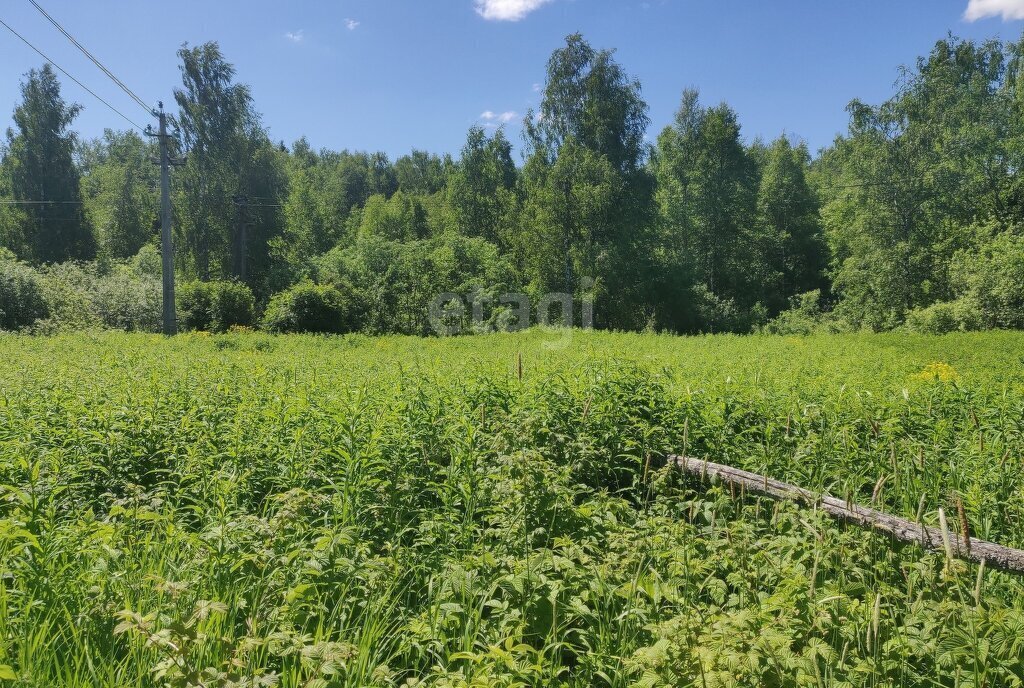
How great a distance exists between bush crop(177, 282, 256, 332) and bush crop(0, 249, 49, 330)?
4.55 metres

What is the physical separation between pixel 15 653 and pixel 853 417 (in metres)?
5.99

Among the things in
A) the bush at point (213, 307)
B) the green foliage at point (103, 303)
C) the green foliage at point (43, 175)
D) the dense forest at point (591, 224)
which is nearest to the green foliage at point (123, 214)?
the dense forest at point (591, 224)

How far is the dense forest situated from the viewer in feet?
77.6

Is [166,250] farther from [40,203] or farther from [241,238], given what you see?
[40,203]

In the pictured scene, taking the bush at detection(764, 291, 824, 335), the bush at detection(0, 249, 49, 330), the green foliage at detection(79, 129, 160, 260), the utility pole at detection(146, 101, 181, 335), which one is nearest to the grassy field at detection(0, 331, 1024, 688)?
the utility pole at detection(146, 101, 181, 335)

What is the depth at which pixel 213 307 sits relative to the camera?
23.1 m

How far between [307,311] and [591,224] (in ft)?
44.0

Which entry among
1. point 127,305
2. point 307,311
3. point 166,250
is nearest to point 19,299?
point 127,305

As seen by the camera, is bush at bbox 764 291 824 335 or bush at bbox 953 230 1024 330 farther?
bush at bbox 764 291 824 335

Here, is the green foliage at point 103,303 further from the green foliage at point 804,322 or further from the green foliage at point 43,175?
the green foliage at point 804,322

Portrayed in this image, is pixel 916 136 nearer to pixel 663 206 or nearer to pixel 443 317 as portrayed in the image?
pixel 663 206

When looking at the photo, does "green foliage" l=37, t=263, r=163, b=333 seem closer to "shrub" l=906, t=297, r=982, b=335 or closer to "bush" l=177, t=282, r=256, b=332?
"bush" l=177, t=282, r=256, b=332

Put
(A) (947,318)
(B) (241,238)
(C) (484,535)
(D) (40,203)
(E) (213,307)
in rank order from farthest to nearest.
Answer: (D) (40,203) < (B) (241,238) < (E) (213,307) < (A) (947,318) < (C) (484,535)

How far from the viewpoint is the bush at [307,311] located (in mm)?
22938
